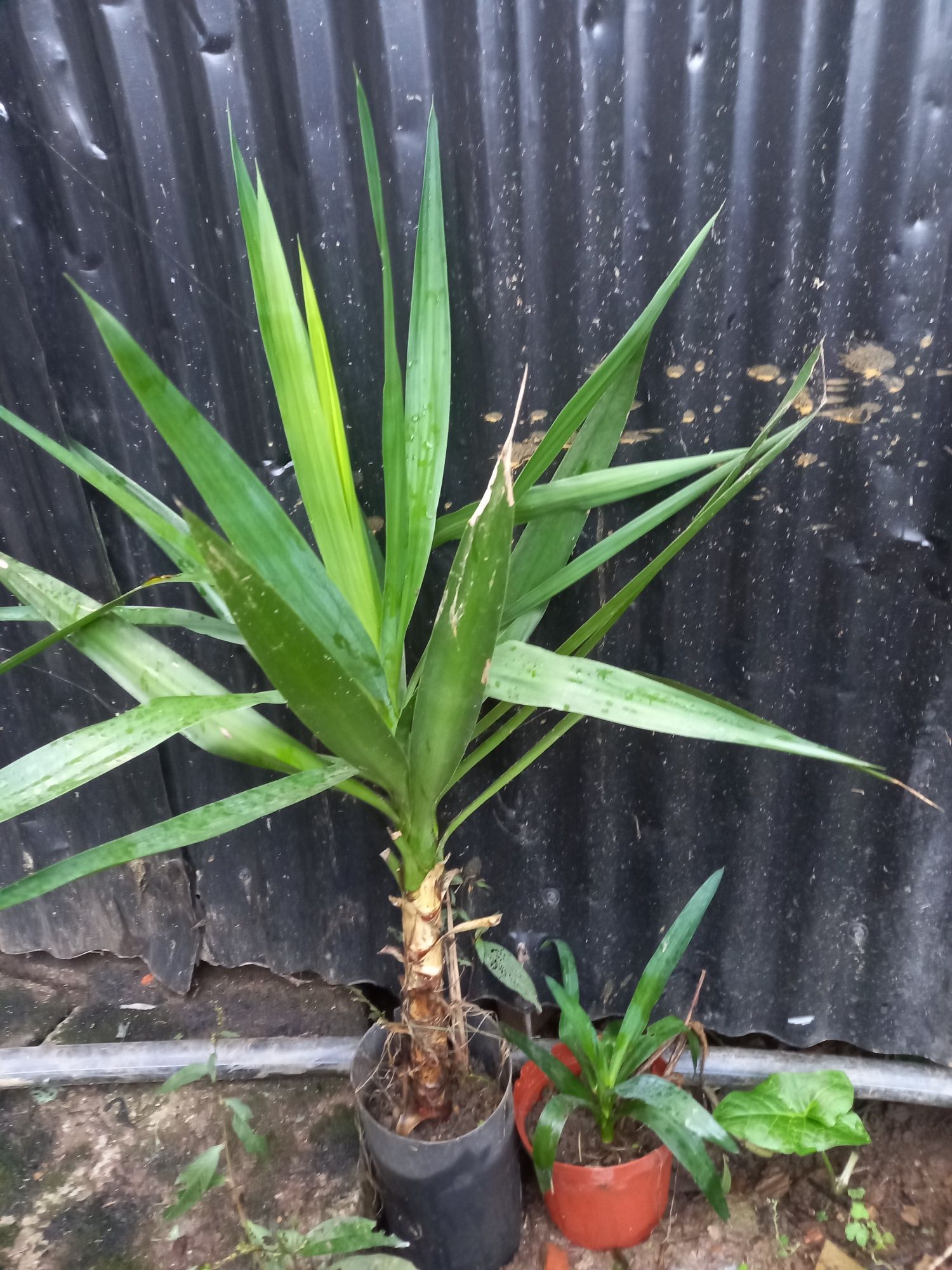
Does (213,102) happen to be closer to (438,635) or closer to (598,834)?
(438,635)

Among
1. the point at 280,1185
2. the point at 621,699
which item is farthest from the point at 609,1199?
the point at 621,699

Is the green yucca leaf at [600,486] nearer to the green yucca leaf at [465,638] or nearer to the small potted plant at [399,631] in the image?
the small potted plant at [399,631]

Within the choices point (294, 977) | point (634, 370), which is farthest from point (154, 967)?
point (634, 370)

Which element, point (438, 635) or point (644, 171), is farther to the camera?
point (644, 171)

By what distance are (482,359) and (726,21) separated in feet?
1.55

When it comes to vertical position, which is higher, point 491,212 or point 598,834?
point 491,212

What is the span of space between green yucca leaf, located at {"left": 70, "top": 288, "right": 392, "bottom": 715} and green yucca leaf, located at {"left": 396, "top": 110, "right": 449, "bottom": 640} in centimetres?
9

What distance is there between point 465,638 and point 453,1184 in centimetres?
81

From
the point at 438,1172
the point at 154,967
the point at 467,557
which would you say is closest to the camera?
the point at 467,557

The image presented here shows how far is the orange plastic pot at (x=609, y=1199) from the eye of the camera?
105cm

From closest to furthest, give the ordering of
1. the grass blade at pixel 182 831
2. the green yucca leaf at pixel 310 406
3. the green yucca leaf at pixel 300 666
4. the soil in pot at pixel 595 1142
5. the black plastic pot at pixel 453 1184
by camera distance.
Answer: the green yucca leaf at pixel 300 666
the grass blade at pixel 182 831
the green yucca leaf at pixel 310 406
the black plastic pot at pixel 453 1184
the soil in pot at pixel 595 1142

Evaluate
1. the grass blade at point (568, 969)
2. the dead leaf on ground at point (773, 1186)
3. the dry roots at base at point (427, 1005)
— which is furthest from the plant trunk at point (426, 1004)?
the dead leaf on ground at point (773, 1186)

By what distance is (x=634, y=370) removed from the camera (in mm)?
921

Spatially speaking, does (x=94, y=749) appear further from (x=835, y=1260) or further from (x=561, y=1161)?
(x=835, y=1260)
